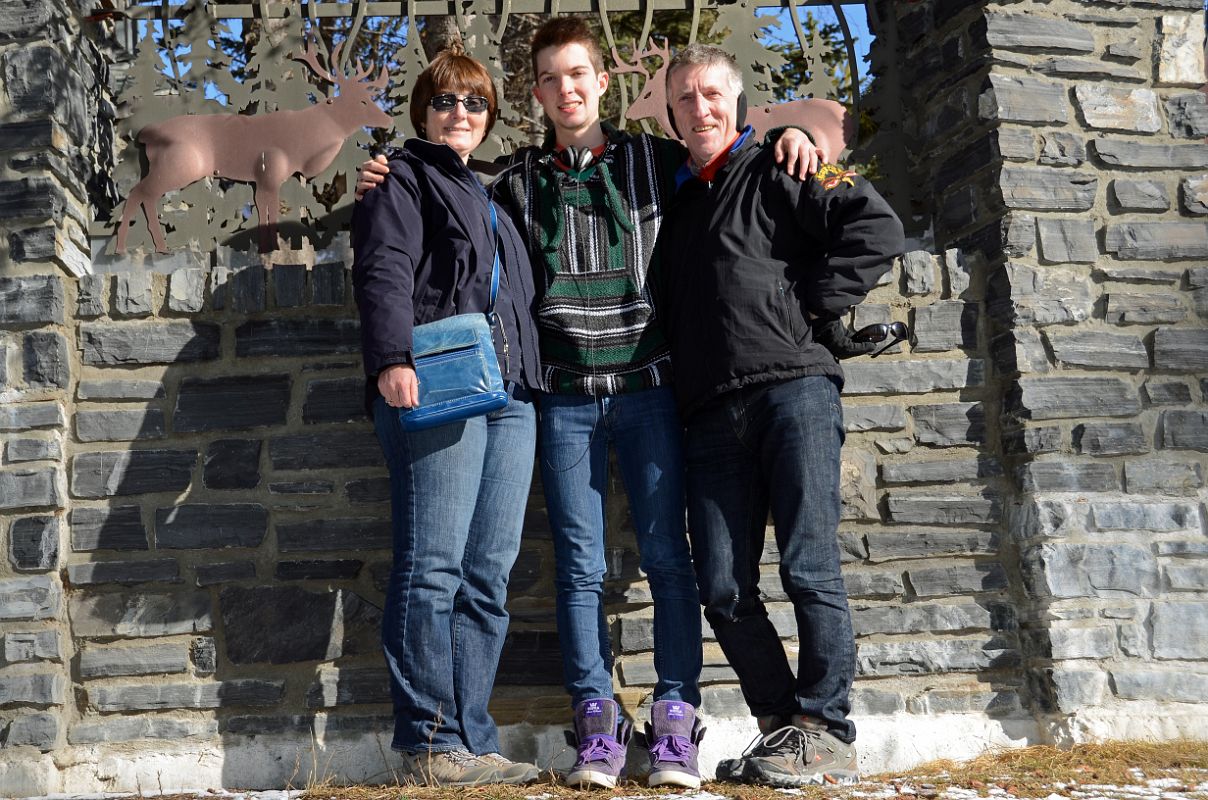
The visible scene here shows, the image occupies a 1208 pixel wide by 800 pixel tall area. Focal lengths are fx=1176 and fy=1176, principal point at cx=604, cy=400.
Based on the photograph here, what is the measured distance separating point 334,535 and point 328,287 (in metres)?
0.77

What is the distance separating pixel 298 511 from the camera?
11.9 feet

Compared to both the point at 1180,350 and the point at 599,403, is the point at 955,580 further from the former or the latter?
the point at 599,403

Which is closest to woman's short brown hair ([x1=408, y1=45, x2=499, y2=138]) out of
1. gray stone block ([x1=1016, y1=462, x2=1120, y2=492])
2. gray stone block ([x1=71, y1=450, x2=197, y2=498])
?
gray stone block ([x1=71, y1=450, x2=197, y2=498])

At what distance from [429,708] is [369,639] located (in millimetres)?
703

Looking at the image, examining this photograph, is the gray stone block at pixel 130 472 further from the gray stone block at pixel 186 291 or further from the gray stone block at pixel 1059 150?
the gray stone block at pixel 1059 150

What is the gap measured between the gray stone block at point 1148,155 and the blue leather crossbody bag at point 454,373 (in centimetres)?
228

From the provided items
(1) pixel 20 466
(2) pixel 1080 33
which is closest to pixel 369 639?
(1) pixel 20 466

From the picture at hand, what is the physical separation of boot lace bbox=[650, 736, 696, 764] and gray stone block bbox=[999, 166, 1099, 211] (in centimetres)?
203

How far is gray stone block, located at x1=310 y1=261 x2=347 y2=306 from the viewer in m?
3.68

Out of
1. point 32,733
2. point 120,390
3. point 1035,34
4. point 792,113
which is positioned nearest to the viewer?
point 32,733

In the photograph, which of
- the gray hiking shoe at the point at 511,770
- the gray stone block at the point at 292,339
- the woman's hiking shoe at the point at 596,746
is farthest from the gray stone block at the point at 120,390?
the woman's hiking shoe at the point at 596,746

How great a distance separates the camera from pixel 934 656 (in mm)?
3645

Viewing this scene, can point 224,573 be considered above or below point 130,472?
below

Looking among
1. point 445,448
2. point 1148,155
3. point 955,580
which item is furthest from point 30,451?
point 1148,155
